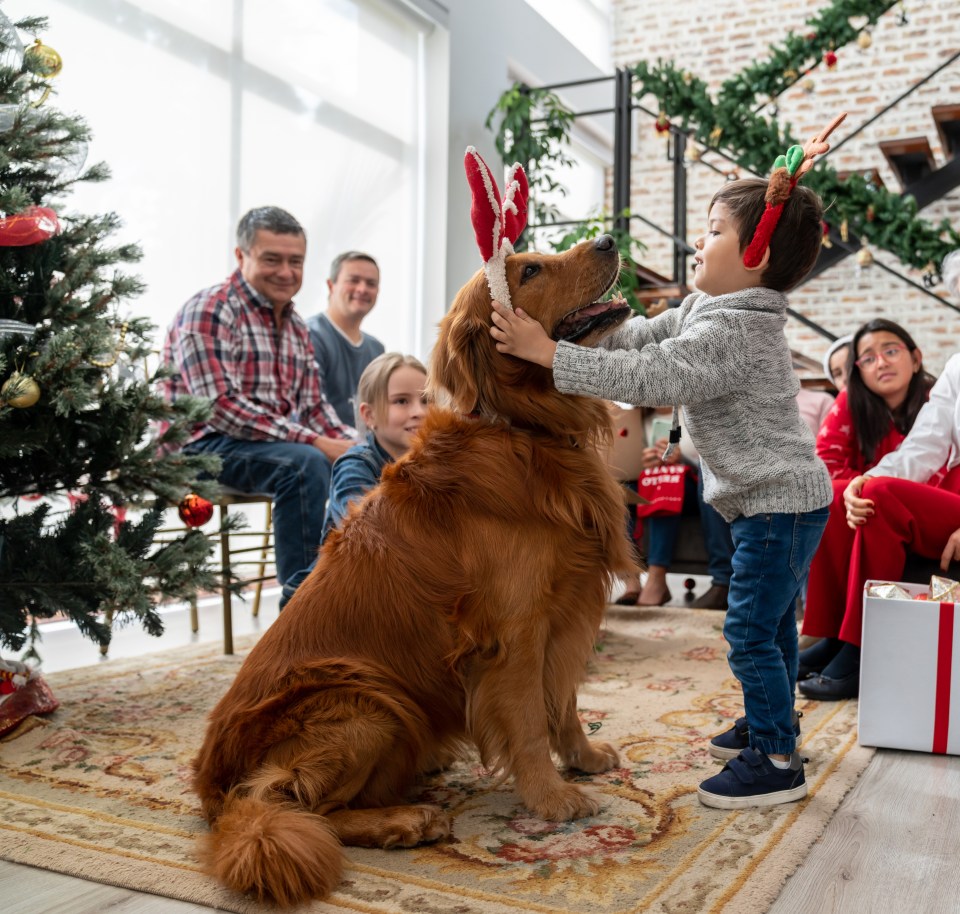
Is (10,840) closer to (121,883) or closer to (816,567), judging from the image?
(121,883)

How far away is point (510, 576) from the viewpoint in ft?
5.51

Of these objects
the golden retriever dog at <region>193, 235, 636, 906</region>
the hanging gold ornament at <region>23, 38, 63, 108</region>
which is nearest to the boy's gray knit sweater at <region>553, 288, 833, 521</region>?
the golden retriever dog at <region>193, 235, 636, 906</region>

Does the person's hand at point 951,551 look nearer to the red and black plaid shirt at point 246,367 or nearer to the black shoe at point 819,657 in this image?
the black shoe at point 819,657

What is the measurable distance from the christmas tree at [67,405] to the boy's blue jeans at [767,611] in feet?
4.76

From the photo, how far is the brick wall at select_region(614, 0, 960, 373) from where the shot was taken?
23.6 feet

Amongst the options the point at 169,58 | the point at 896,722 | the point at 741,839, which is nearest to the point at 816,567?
the point at 896,722

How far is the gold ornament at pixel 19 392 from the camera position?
7.09 ft

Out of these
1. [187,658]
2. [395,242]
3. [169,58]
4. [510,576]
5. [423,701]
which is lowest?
[187,658]

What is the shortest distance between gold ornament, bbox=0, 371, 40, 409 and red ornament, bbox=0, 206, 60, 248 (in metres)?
0.34

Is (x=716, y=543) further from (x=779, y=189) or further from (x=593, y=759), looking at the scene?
(x=779, y=189)

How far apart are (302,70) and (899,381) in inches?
140

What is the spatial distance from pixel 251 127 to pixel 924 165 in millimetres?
4171

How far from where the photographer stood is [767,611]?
1.77 metres

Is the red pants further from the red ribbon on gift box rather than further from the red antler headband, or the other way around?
the red antler headband
